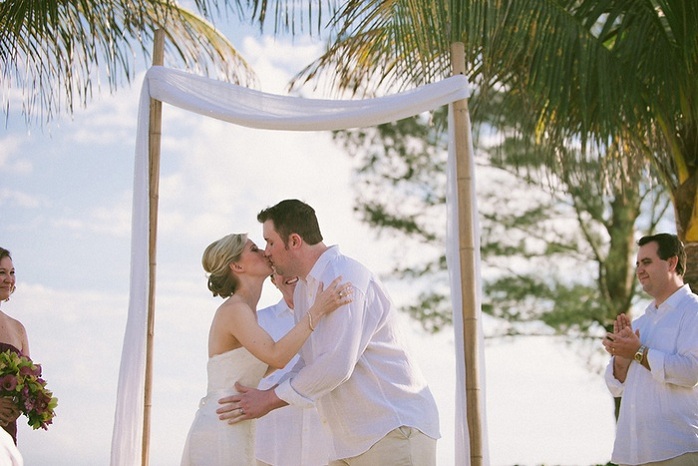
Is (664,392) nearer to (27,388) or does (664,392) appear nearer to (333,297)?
(333,297)

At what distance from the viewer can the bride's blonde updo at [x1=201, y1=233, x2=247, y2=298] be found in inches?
159

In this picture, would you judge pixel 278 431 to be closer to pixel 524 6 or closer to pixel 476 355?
pixel 476 355

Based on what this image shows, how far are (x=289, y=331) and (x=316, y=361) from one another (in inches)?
12.4

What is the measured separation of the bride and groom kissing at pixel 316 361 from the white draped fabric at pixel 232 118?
0.53 meters

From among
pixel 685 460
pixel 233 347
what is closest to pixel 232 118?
pixel 233 347

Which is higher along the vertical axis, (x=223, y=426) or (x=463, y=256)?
(x=463, y=256)

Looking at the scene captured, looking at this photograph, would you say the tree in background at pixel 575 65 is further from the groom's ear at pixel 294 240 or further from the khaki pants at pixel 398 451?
the khaki pants at pixel 398 451

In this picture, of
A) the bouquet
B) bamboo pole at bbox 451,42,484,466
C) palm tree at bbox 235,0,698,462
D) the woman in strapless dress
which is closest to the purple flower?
the bouquet

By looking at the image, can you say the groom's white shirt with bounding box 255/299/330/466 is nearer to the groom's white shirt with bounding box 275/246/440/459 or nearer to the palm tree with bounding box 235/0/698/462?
the groom's white shirt with bounding box 275/246/440/459

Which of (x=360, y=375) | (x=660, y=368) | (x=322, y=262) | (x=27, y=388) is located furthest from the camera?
(x=27, y=388)

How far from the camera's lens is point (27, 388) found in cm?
440

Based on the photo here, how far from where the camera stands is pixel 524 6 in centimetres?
588

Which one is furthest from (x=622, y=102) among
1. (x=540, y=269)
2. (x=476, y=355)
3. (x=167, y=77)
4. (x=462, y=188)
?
(x=540, y=269)

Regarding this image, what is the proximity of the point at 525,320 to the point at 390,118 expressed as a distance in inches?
261
